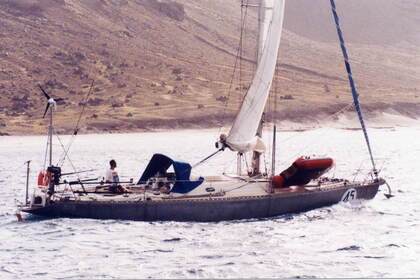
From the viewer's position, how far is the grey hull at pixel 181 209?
1145 inches

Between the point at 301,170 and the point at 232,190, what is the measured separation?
3.61 metres

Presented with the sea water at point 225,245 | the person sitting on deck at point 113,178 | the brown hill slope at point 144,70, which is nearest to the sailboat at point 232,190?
the person sitting on deck at point 113,178

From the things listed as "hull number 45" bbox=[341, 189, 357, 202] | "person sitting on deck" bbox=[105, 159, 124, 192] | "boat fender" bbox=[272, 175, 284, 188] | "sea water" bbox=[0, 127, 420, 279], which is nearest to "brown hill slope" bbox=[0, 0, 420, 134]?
"sea water" bbox=[0, 127, 420, 279]

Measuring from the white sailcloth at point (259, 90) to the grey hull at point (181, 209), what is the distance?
3.32m

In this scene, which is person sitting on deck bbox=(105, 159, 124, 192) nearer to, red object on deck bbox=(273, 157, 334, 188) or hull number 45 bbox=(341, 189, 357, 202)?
red object on deck bbox=(273, 157, 334, 188)

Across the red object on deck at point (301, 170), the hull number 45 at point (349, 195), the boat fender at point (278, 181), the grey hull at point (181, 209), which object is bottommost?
the grey hull at point (181, 209)

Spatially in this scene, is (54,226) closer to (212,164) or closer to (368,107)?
(212,164)

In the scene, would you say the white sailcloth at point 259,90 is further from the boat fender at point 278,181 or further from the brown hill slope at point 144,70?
the brown hill slope at point 144,70

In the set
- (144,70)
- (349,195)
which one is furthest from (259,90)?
(144,70)

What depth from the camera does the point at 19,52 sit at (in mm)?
109812

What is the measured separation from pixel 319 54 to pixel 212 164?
107m

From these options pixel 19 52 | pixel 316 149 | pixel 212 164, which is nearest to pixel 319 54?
pixel 19 52

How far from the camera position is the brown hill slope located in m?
94.1

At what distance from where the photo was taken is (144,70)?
364 feet
